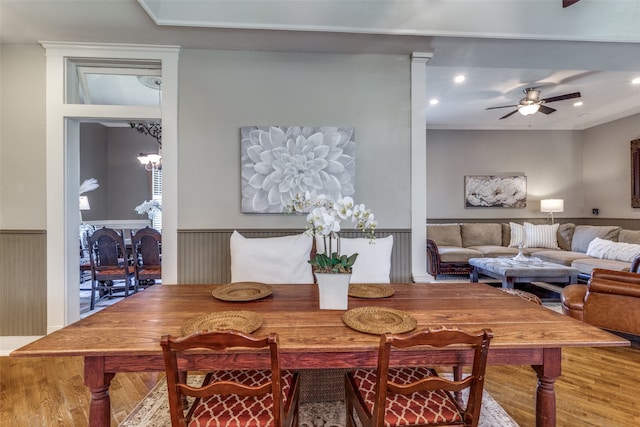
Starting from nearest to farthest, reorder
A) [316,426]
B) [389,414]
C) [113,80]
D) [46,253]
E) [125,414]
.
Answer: [389,414] → [316,426] → [125,414] → [46,253] → [113,80]

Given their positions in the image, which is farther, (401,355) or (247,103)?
(247,103)

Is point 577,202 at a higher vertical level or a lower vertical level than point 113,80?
lower

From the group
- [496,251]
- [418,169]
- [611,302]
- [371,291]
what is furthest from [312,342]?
[496,251]

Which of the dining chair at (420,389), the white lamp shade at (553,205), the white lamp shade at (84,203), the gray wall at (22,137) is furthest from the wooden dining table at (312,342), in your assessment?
the white lamp shade at (553,205)

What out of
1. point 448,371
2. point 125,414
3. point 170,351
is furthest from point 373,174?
point 125,414

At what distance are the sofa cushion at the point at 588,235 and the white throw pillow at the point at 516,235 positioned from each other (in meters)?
0.77

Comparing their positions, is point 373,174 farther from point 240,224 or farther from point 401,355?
point 401,355

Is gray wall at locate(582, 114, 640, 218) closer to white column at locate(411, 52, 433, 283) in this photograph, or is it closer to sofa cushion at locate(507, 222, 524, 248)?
sofa cushion at locate(507, 222, 524, 248)

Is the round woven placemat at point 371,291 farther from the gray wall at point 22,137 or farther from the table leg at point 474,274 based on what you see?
the table leg at point 474,274

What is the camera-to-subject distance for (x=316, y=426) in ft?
5.68

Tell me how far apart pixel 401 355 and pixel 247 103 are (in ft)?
8.01

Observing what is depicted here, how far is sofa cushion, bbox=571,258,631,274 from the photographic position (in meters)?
3.98

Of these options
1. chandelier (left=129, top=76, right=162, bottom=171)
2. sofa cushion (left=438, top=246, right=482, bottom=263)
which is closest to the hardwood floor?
chandelier (left=129, top=76, right=162, bottom=171)

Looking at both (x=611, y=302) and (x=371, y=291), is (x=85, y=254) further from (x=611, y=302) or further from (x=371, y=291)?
(x=611, y=302)
